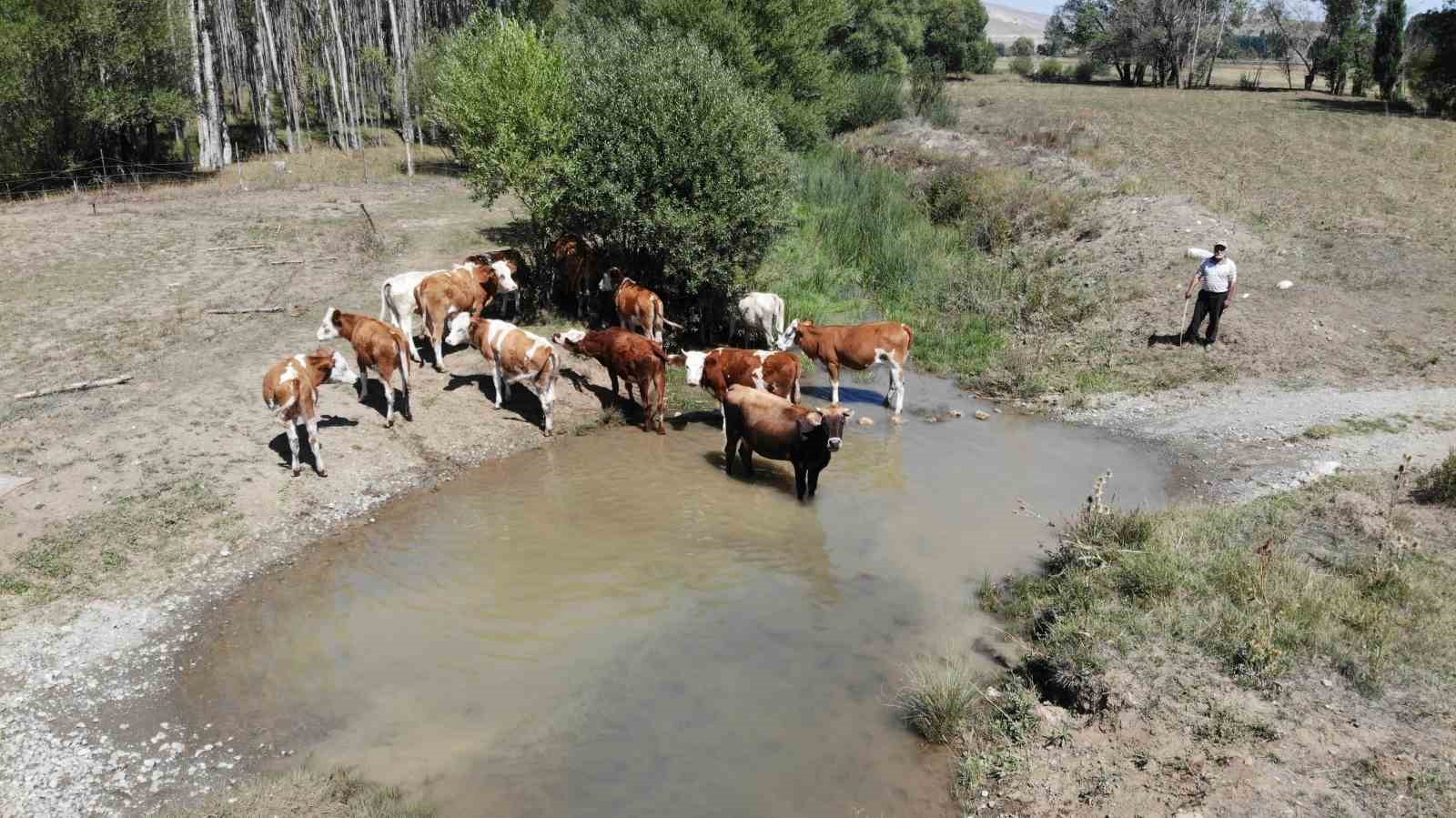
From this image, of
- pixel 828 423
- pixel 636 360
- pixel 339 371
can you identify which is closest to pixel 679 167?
pixel 636 360

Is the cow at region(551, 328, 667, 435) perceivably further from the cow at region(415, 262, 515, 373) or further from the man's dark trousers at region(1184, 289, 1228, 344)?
the man's dark trousers at region(1184, 289, 1228, 344)

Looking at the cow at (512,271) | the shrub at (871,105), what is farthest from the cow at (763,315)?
the shrub at (871,105)

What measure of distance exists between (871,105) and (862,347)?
2921 centimetres

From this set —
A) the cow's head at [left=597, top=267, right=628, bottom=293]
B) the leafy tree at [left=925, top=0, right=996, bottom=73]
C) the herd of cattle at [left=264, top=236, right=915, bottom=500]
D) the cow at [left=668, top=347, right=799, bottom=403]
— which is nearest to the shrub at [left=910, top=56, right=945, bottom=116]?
the cow's head at [left=597, top=267, right=628, bottom=293]

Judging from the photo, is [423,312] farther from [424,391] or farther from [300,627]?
[300,627]


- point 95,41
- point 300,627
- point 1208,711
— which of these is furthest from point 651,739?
point 95,41

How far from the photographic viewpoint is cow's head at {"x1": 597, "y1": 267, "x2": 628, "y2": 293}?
1788 centimetres

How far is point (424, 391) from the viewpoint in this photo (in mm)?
14508

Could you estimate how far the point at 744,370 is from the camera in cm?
1404

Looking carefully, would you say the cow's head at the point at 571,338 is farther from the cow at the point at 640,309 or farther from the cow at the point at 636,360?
the cow at the point at 640,309

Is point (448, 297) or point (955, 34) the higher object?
point (955, 34)

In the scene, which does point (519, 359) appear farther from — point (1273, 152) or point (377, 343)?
point (1273, 152)

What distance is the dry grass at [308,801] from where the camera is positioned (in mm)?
6488

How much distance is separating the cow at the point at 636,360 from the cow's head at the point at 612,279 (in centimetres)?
320
